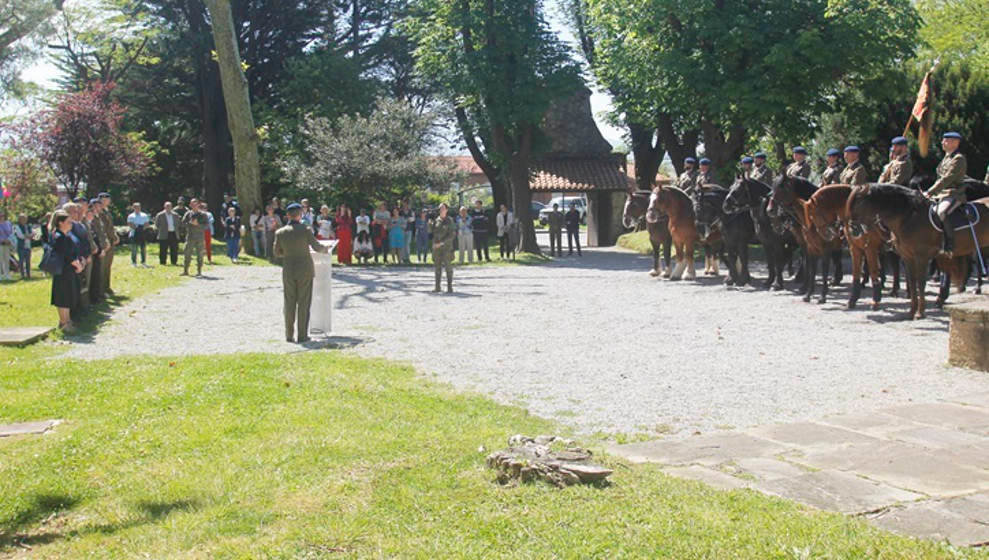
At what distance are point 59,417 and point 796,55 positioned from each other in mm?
23114

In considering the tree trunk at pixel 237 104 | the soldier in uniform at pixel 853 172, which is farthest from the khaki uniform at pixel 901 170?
the tree trunk at pixel 237 104

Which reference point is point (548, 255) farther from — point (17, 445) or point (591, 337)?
point (17, 445)

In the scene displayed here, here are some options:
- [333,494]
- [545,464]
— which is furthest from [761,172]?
[333,494]

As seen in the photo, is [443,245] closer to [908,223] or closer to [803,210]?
[803,210]

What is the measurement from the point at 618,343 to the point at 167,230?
1917 centimetres

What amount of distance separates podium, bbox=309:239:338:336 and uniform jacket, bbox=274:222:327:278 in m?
0.59

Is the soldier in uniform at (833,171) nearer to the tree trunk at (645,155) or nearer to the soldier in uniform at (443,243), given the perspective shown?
the soldier in uniform at (443,243)

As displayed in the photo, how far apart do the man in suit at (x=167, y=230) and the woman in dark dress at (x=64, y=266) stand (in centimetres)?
1338

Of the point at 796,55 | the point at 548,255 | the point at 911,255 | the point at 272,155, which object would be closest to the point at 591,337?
the point at 911,255

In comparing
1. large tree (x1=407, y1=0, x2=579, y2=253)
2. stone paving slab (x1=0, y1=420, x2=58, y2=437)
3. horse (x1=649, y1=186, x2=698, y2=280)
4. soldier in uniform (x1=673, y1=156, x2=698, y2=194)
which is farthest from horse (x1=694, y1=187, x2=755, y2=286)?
stone paving slab (x1=0, y1=420, x2=58, y2=437)

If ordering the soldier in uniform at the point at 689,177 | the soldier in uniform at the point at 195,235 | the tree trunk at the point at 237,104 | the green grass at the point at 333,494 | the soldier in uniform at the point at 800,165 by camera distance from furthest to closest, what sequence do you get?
1. the tree trunk at the point at 237,104
2. the soldier in uniform at the point at 195,235
3. the soldier in uniform at the point at 689,177
4. the soldier in uniform at the point at 800,165
5. the green grass at the point at 333,494

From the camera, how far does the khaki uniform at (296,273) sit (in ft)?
44.9

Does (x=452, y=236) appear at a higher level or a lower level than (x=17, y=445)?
higher

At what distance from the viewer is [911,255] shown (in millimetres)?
14570
